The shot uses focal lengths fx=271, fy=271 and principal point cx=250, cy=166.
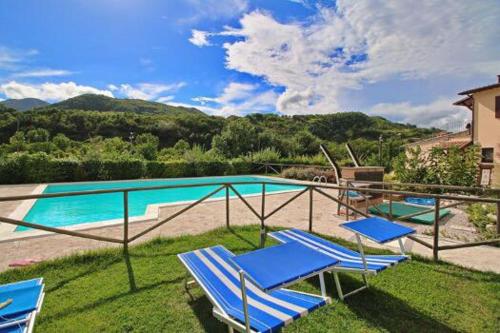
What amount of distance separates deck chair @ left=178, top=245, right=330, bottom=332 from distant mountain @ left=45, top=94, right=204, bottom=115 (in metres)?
59.5

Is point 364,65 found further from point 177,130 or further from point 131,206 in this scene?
point 177,130

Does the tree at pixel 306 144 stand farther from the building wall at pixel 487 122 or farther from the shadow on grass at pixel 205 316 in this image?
the shadow on grass at pixel 205 316

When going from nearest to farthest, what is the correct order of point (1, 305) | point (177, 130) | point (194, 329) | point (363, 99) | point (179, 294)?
point (1, 305) < point (194, 329) < point (179, 294) < point (363, 99) < point (177, 130)

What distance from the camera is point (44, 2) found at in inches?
305

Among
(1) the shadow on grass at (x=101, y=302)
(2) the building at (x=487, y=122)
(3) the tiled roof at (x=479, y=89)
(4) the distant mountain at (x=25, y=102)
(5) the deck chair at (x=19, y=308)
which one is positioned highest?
(4) the distant mountain at (x=25, y=102)

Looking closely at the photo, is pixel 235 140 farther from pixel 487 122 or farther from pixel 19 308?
pixel 19 308

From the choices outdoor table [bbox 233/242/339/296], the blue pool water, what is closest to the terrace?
outdoor table [bbox 233/242/339/296]

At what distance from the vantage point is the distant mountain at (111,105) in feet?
182

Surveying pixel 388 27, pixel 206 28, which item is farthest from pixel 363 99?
pixel 206 28

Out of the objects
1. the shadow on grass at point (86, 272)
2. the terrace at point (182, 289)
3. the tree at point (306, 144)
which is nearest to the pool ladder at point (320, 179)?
the terrace at point (182, 289)

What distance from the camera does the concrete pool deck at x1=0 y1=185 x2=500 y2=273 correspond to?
4.15 metres

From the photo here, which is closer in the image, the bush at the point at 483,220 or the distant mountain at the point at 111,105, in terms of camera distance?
the bush at the point at 483,220

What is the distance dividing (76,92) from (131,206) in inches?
2426

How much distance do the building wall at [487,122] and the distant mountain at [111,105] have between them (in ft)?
173
